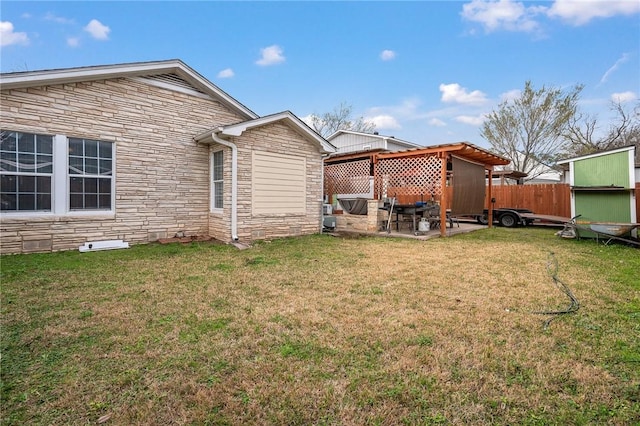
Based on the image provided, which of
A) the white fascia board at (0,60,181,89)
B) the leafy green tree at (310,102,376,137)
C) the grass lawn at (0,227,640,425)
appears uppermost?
the leafy green tree at (310,102,376,137)

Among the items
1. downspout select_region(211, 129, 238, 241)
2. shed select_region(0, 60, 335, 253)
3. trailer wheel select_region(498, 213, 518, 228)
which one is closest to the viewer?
shed select_region(0, 60, 335, 253)

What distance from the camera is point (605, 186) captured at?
859 centimetres

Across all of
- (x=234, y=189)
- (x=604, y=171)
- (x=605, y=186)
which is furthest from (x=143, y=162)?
(x=604, y=171)

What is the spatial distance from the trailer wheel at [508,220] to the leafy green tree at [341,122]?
61.1 ft

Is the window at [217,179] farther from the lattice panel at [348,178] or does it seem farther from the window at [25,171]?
the lattice panel at [348,178]

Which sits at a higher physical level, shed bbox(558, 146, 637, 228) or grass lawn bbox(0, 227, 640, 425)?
shed bbox(558, 146, 637, 228)

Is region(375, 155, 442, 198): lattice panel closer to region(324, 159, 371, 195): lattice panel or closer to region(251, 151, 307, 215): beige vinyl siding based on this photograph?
region(324, 159, 371, 195): lattice panel

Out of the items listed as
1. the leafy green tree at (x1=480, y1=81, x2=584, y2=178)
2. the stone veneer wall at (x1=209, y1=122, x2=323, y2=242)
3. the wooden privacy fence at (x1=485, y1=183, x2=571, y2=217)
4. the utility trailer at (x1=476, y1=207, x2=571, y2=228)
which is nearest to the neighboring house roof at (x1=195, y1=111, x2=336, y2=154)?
the stone veneer wall at (x1=209, y1=122, x2=323, y2=242)

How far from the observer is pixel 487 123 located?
23.9 m

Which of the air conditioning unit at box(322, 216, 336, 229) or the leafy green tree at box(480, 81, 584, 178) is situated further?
the leafy green tree at box(480, 81, 584, 178)

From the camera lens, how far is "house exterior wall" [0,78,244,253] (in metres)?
6.00

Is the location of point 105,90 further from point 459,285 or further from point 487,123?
point 487,123

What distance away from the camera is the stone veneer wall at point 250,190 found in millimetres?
7621

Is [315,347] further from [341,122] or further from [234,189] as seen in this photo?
[341,122]
